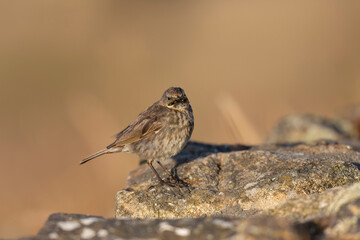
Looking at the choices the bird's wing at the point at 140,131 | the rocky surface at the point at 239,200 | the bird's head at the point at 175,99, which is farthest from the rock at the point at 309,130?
the bird's wing at the point at 140,131

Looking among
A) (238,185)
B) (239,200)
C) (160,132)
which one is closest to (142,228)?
(239,200)

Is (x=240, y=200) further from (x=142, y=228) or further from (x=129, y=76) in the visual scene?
(x=129, y=76)

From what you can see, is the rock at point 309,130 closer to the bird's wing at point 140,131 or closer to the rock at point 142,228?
the bird's wing at point 140,131

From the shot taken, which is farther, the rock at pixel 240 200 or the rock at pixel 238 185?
the rock at pixel 238 185

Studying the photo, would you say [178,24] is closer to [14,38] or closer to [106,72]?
[106,72]

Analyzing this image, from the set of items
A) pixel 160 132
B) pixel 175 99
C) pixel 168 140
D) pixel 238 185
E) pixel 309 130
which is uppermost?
pixel 175 99

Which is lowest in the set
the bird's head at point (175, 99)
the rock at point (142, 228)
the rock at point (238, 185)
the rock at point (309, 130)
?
the rock at point (309, 130)
